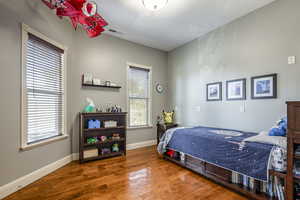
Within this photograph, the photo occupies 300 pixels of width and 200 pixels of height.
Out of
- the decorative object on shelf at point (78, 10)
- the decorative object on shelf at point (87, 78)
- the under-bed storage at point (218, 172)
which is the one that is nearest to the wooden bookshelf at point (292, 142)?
the under-bed storage at point (218, 172)

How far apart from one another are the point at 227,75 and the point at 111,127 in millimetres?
2834

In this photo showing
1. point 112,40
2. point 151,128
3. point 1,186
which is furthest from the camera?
point 151,128

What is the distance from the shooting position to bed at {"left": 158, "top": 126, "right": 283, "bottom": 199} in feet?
5.61

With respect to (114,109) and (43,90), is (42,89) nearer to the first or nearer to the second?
(43,90)

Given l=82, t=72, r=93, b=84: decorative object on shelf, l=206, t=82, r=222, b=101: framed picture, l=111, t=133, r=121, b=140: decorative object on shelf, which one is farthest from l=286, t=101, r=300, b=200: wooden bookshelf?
l=82, t=72, r=93, b=84: decorative object on shelf

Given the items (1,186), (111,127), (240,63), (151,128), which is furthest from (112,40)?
(1,186)

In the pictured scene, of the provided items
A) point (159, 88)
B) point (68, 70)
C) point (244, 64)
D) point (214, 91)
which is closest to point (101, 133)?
point (68, 70)

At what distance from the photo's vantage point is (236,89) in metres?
2.93

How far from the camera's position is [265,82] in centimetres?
252

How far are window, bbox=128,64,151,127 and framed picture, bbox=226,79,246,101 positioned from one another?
2116 millimetres

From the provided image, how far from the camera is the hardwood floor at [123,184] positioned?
1831 mm

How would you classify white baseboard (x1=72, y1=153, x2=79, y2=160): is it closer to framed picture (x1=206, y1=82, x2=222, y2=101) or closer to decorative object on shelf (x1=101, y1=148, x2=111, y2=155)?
decorative object on shelf (x1=101, y1=148, x2=111, y2=155)

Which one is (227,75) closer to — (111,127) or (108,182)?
(111,127)

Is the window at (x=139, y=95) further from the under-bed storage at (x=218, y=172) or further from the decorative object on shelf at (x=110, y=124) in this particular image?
the under-bed storage at (x=218, y=172)
